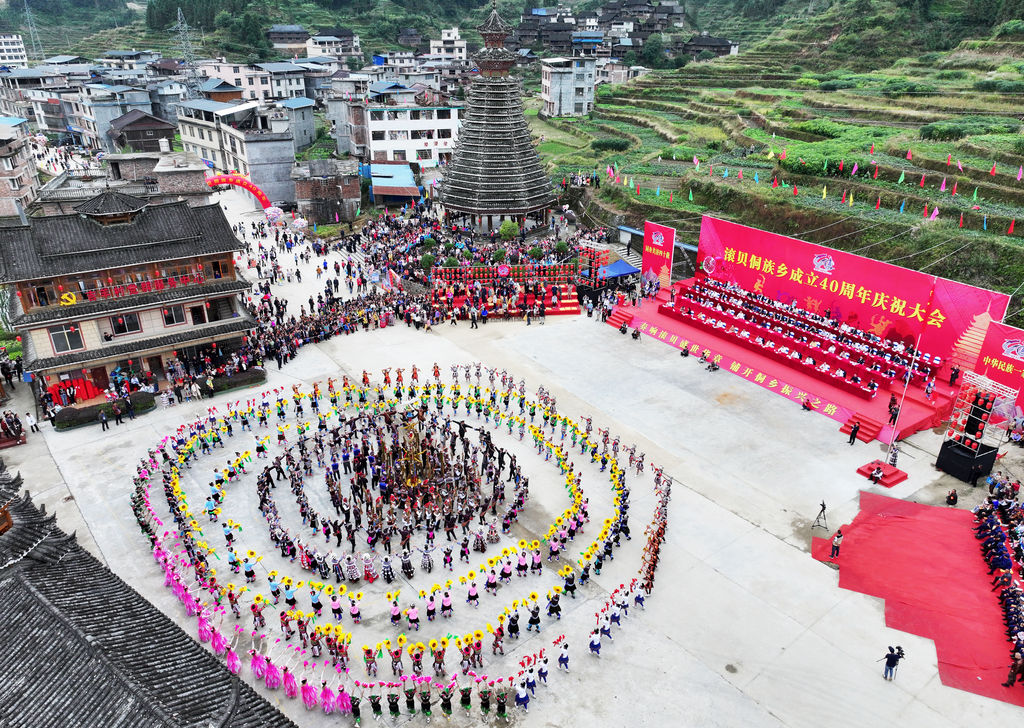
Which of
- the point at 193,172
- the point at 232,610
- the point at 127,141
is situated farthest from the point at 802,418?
the point at 127,141

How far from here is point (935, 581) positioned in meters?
22.6

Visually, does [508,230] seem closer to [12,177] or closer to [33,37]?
[12,177]

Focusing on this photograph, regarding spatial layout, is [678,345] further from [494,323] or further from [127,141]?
[127,141]

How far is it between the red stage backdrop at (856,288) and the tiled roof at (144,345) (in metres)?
27.8

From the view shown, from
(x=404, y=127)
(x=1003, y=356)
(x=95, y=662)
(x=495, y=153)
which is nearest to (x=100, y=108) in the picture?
(x=404, y=127)

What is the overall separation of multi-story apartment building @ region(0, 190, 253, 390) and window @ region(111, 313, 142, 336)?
4cm

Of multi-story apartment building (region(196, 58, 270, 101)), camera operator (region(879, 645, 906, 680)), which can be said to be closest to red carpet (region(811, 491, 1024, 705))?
camera operator (region(879, 645, 906, 680))

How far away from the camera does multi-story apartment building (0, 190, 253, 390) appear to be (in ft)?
105

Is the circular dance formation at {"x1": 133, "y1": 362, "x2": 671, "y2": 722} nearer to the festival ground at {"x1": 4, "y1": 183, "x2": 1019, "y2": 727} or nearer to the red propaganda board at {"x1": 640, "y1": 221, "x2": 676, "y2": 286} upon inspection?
the festival ground at {"x1": 4, "y1": 183, "x2": 1019, "y2": 727}

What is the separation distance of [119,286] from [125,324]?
6.15ft

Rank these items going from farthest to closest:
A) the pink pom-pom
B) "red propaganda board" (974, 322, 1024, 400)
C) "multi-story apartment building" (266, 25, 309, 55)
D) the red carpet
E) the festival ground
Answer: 1. "multi-story apartment building" (266, 25, 309, 55)
2. "red propaganda board" (974, 322, 1024, 400)
3. the red carpet
4. the pink pom-pom
5. the festival ground

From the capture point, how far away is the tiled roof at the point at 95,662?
41.3 ft

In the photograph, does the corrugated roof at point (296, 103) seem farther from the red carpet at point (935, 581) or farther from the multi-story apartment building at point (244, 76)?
the red carpet at point (935, 581)

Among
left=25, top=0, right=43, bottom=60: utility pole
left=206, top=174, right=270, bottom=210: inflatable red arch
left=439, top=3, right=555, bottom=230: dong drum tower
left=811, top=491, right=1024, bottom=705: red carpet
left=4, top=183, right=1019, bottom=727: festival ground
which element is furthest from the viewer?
left=25, top=0, right=43, bottom=60: utility pole
